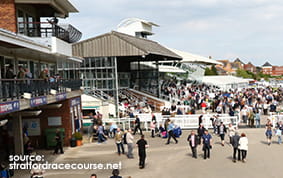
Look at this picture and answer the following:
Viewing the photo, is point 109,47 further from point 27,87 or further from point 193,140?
point 27,87

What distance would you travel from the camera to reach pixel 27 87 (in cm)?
1225

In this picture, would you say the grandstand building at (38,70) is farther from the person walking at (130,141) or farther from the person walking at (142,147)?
the person walking at (142,147)

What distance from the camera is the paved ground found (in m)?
12.7

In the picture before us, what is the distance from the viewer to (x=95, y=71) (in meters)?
29.7

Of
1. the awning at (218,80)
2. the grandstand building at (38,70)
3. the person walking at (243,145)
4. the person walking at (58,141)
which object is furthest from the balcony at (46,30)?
the awning at (218,80)

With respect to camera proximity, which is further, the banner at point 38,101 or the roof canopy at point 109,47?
the roof canopy at point 109,47

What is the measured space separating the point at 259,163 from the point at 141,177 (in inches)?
193

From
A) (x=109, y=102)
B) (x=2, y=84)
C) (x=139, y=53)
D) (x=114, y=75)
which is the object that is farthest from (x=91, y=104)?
(x=2, y=84)

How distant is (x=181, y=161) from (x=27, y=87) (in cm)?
692

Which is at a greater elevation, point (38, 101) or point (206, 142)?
point (38, 101)

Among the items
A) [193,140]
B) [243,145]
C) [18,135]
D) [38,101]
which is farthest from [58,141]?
[243,145]

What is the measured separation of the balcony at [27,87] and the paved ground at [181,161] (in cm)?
324

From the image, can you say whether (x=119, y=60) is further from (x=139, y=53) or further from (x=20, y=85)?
(x=20, y=85)

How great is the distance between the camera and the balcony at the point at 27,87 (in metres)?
10.3
